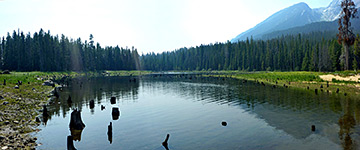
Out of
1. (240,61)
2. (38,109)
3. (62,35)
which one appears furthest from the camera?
(240,61)

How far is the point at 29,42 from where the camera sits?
115312 millimetres

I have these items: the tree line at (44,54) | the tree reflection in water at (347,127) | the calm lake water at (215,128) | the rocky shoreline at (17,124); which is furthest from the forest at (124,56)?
the rocky shoreline at (17,124)

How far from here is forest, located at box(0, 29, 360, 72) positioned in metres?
107

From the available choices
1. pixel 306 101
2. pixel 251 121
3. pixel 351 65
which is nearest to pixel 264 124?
pixel 251 121

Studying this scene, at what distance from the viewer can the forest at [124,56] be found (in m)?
107

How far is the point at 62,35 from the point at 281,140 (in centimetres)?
13901

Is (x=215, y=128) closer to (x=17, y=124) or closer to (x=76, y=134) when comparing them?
(x=76, y=134)

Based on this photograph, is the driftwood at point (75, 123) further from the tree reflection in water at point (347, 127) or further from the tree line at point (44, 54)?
the tree line at point (44, 54)

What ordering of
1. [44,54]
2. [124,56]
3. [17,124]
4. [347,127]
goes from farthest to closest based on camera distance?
[124,56] < [44,54] < [347,127] < [17,124]

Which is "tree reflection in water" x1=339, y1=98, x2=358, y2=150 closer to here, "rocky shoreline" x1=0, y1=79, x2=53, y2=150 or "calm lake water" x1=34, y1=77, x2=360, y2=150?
"calm lake water" x1=34, y1=77, x2=360, y2=150

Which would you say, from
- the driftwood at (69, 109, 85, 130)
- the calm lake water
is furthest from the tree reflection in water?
the driftwood at (69, 109, 85, 130)

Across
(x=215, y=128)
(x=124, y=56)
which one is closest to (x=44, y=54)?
(x=124, y=56)

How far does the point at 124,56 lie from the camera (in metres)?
184

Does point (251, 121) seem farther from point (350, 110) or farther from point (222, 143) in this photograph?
point (350, 110)
